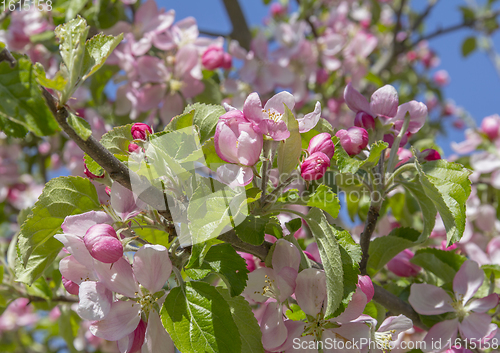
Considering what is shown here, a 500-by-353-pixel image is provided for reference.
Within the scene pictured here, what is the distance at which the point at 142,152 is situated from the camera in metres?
0.81

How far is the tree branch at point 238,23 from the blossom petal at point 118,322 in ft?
6.45

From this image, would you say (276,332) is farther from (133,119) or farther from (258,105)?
(133,119)

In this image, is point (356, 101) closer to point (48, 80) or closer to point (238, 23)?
point (48, 80)

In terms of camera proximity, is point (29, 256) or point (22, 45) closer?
point (29, 256)

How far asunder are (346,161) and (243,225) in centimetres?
27

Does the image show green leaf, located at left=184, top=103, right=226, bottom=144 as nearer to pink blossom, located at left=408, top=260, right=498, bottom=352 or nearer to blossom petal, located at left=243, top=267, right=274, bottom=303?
blossom petal, located at left=243, top=267, right=274, bottom=303

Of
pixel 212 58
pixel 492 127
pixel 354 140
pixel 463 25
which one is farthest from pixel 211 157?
pixel 463 25

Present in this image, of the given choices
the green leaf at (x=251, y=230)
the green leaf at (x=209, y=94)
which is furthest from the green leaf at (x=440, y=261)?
the green leaf at (x=209, y=94)

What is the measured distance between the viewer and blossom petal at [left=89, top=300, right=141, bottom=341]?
771 mm

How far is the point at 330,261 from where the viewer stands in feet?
2.29

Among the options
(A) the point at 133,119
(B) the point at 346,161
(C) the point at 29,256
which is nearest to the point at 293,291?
(B) the point at 346,161

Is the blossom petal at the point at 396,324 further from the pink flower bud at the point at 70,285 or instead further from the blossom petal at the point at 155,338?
the pink flower bud at the point at 70,285

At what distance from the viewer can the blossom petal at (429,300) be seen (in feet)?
3.39

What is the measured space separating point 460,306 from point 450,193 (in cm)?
41
